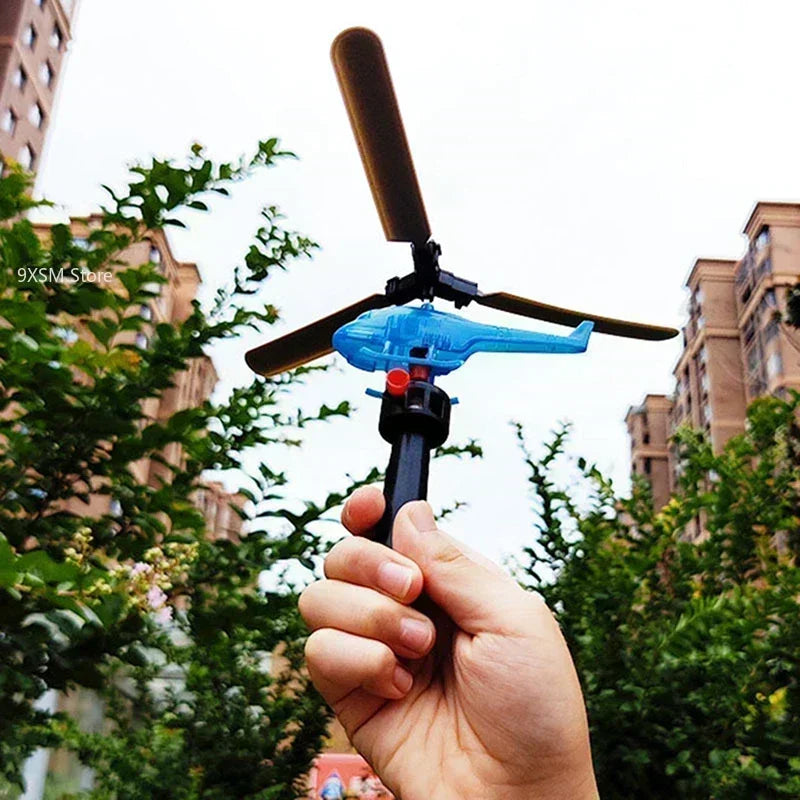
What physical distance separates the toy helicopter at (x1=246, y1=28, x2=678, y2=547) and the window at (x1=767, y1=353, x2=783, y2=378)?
30189mm

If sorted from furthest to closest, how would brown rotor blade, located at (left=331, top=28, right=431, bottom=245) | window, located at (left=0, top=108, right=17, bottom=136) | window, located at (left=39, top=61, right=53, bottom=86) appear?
window, located at (left=39, top=61, right=53, bottom=86) → window, located at (left=0, top=108, right=17, bottom=136) → brown rotor blade, located at (left=331, top=28, right=431, bottom=245)

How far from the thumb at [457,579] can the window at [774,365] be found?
30.2 meters

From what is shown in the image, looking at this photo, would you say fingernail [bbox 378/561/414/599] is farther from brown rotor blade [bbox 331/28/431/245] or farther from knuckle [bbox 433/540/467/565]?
brown rotor blade [bbox 331/28/431/245]

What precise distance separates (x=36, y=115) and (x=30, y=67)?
1.49m

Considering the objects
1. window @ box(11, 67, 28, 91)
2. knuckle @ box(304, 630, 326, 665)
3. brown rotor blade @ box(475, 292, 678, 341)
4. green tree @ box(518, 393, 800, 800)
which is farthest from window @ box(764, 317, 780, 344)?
knuckle @ box(304, 630, 326, 665)

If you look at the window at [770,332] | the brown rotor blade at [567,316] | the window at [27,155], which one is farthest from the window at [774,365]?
the brown rotor blade at [567,316]

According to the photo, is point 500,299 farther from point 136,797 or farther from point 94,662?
point 136,797

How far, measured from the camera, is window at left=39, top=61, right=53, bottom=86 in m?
A: 27.2

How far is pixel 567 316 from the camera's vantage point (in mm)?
1259

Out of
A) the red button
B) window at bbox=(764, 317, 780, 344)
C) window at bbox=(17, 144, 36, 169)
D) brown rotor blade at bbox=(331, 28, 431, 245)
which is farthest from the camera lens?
window at bbox=(764, 317, 780, 344)

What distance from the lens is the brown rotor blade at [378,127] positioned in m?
0.92

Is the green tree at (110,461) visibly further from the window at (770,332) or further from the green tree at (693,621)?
the window at (770,332)

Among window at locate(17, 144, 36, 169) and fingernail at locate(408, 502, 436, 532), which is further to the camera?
window at locate(17, 144, 36, 169)

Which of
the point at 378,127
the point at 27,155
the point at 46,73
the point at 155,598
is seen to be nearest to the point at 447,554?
the point at 378,127
